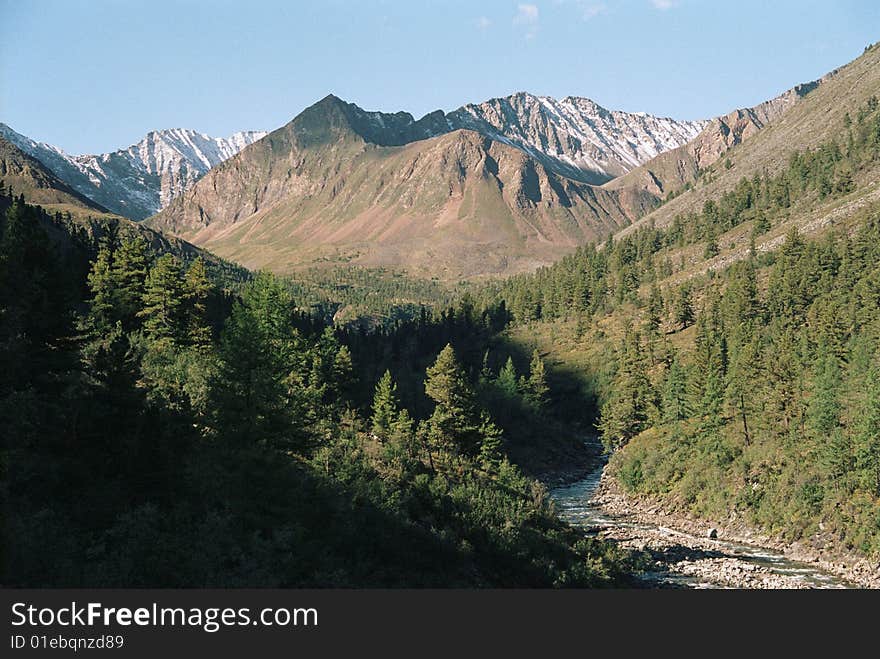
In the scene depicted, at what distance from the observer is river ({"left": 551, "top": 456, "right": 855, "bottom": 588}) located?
1893 inches

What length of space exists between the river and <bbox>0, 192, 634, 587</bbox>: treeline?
17.3 feet

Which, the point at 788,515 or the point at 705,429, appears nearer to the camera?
the point at 788,515

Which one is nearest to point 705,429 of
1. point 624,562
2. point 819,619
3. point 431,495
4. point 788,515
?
point 788,515

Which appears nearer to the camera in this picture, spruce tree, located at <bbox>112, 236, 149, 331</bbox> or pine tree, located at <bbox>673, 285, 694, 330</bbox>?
spruce tree, located at <bbox>112, 236, 149, 331</bbox>

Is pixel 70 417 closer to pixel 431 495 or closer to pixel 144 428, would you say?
pixel 144 428

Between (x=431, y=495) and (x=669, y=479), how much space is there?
4370cm

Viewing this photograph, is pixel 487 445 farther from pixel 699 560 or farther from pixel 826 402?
pixel 826 402

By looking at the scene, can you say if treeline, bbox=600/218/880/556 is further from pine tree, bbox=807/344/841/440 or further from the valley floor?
the valley floor

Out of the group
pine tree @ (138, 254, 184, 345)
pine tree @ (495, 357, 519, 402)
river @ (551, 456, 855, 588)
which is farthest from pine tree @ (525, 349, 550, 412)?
pine tree @ (138, 254, 184, 345)

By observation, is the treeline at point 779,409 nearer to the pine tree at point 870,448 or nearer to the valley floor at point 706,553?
the pine tree at point 870,448

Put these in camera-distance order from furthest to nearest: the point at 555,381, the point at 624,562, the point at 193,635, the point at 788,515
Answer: the point at 555,381
the point at 788,515
the point at 624,562
the point at 193,635

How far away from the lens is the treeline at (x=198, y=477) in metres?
23.3

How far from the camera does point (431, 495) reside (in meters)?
44.8

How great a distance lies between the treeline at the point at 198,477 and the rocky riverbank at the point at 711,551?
23.8ft
